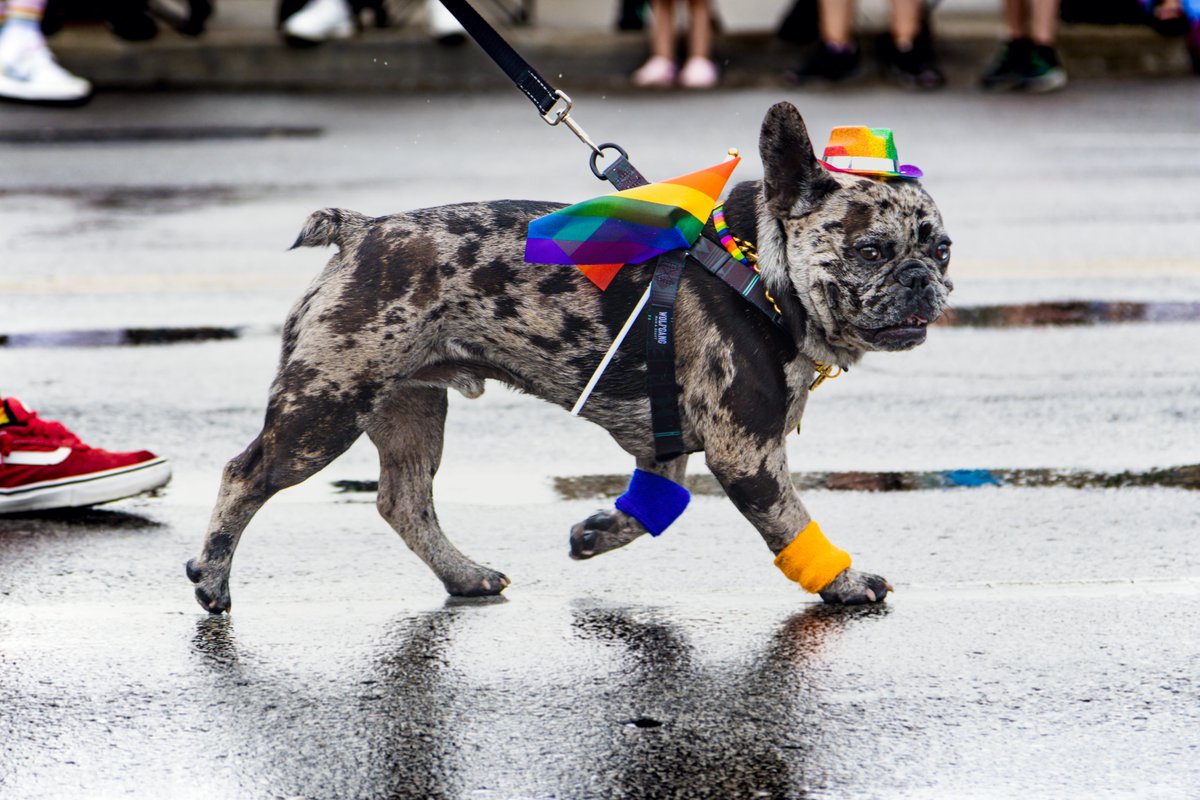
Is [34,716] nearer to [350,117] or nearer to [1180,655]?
[1180,655]

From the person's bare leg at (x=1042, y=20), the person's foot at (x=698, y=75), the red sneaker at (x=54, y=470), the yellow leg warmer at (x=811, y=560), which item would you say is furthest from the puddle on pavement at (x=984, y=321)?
the person's foot at (x=698, y=75)

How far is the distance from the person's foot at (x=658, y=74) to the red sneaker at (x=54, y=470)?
9.04 meters

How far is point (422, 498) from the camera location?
4684 mm

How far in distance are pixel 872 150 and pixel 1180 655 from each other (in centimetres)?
136

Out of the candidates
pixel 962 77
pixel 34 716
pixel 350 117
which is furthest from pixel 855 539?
pixel 962 77

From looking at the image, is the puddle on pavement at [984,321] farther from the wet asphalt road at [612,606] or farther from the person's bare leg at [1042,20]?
the person's bare leg at [1042,20]

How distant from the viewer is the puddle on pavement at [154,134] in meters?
12.1

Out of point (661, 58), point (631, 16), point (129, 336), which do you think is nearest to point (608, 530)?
point (129, 336)

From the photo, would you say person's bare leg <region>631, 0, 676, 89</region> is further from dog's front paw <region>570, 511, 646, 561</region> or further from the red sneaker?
dog's front paw <region>570, 511, 646, 561</region>

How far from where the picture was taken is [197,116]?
42.7 feet

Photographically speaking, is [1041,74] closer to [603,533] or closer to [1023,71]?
[1023,71]

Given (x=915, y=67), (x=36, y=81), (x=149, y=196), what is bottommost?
(x=915, y=67)

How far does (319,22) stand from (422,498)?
34.0 feet

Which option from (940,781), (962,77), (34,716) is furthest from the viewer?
(962,77)
